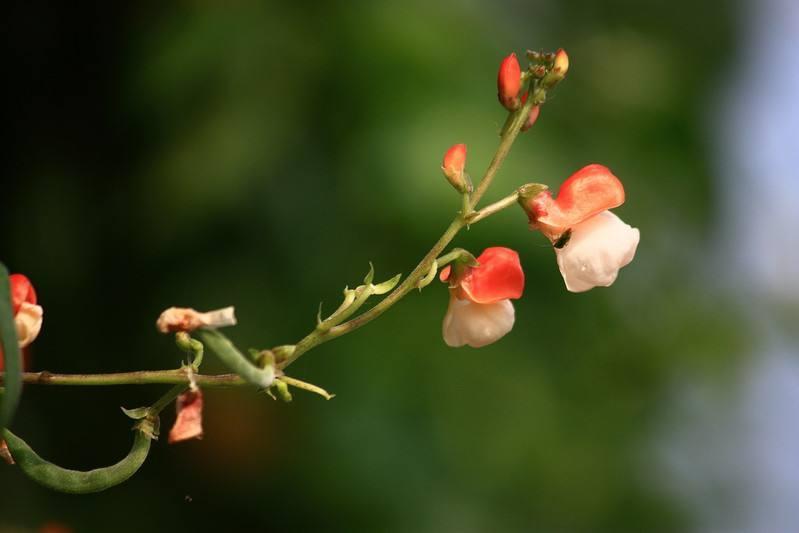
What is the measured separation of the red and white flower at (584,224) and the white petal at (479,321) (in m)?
0.05

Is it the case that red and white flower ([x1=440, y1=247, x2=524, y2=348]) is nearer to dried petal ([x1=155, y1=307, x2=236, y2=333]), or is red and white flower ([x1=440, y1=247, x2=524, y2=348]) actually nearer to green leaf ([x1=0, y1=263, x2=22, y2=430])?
dried petal ([x1=155, y1=307, x2=236, y2=333])

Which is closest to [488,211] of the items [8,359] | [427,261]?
[427,261]

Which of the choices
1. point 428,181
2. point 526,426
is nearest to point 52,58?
point 428,181

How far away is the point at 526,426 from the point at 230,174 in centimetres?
68

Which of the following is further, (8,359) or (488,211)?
(488,211)

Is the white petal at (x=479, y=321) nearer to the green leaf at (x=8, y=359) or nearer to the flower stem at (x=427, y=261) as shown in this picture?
the flower stem at (x=427, y=261)

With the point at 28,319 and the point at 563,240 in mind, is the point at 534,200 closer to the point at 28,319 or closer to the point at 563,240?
the point at 563,240

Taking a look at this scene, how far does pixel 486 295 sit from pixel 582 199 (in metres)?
0.10

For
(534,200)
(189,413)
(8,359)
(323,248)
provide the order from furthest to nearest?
1. (323,248)
2. (534,200)
3. (189,413)
4. (8,359)

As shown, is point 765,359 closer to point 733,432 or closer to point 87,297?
point 733,432

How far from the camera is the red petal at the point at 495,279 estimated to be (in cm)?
78

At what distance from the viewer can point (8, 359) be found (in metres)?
0.60

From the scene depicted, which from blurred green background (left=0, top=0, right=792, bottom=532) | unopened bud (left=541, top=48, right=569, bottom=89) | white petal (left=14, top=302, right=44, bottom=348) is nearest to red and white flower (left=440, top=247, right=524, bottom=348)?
unopened bud (left=541, top=48, right=569, bottom=89)

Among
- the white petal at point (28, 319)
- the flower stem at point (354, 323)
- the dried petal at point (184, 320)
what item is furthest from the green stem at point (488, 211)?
the white petal at point (28, 319)
